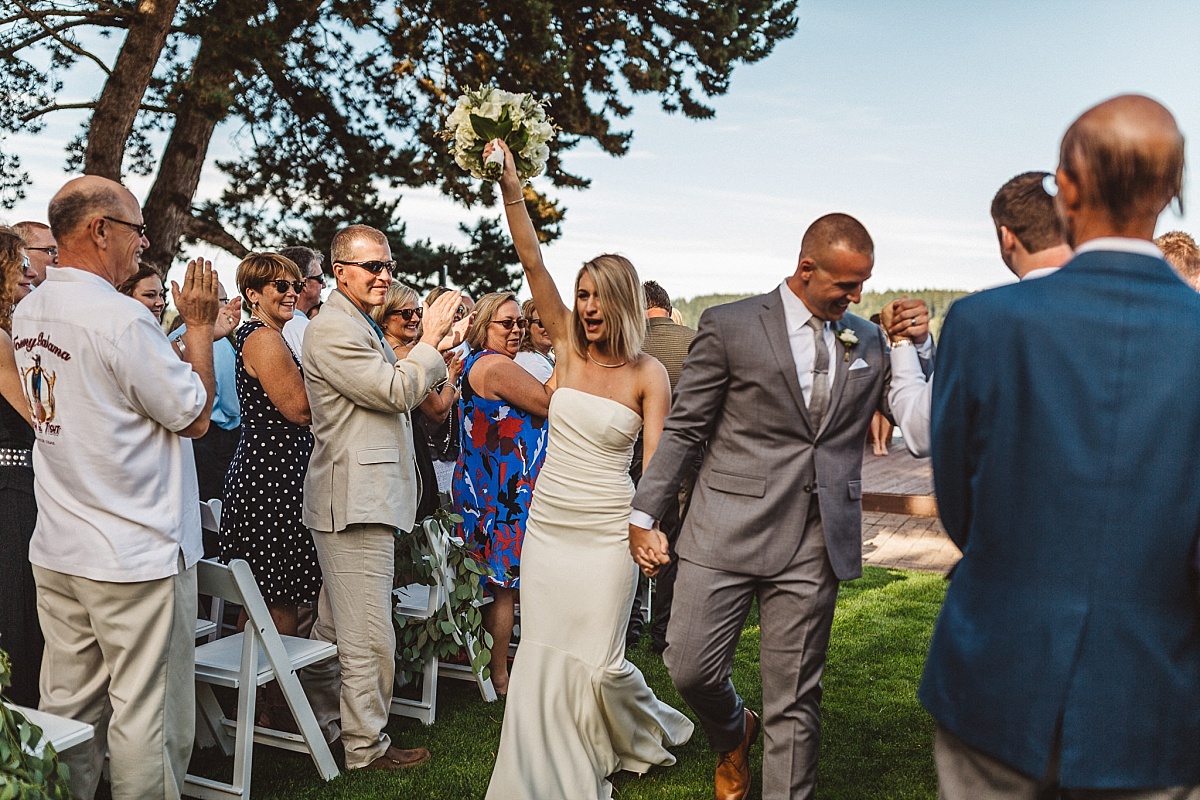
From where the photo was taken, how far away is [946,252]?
2305 centimetres

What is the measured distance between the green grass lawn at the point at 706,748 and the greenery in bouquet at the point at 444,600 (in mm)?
362

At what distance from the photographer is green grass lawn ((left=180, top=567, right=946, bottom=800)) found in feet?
13.2

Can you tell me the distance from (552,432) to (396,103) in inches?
383

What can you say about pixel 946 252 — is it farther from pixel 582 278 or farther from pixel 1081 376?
pixel 1081 376

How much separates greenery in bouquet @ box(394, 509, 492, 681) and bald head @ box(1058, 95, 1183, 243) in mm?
3539

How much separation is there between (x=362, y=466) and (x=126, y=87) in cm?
800

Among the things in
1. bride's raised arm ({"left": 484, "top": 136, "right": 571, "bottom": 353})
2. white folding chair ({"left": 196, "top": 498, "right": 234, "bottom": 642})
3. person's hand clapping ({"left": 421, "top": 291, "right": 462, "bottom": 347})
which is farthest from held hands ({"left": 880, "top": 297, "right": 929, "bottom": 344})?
white folding chair ({"left": 196, "top": 498, "right": 234, "bottom": 642})

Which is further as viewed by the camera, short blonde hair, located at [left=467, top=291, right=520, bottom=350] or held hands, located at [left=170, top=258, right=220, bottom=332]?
short blonde hair, located at [left=467, top=291, right=520, bottom=350]

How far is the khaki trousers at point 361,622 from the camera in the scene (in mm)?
4098

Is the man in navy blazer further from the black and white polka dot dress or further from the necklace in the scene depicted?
the black and white polka dot dress

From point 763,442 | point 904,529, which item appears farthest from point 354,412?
point 904,529

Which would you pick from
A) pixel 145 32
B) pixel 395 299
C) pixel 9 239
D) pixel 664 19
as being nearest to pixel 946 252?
pixel 664 19

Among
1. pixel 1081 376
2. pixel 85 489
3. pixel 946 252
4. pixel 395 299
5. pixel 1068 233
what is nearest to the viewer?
pixel 1081 376

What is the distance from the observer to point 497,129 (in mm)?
4230
